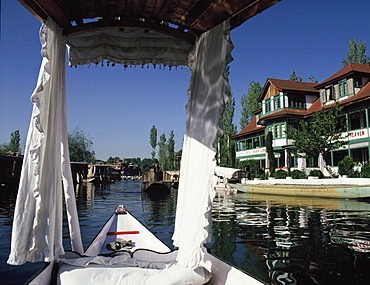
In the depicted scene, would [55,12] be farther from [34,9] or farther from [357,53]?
[357,53]

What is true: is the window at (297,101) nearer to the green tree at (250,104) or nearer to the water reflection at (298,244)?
the green tree at (250,104)

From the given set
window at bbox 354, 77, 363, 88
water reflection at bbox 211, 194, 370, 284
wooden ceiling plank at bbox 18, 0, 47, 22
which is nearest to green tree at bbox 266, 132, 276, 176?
window at bbox 354, 77, 363, 88

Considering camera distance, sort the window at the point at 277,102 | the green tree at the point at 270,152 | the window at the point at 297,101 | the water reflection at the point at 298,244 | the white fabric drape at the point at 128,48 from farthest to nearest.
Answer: the window at the point at 277,102 < the window at the point at 297,101 < the green tree at the point at 270,152 < the water reflection at the point at 298,244 < the white fabric drape at the point at 128,48

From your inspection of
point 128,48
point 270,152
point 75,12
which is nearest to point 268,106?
point 270,152

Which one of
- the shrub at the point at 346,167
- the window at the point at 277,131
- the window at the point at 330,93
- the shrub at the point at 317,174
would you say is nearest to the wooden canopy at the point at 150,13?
the shrub at the point at 346,167

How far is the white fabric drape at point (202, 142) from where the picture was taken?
10.6 ft

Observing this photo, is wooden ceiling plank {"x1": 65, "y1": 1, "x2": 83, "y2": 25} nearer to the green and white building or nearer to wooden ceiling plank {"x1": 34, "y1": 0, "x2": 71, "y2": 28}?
wooden ceiling plank {"x1": 34, "y1": 0, "x2": 71, "y2": 28}

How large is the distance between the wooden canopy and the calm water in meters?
4.51

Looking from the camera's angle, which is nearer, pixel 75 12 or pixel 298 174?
pixel 75 12

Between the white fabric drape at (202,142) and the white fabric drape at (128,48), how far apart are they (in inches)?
31.2

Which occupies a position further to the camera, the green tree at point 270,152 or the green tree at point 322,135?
the green tree at point 270,152

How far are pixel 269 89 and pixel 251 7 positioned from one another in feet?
107

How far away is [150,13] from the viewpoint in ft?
12.8

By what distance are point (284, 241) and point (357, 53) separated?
146ft
